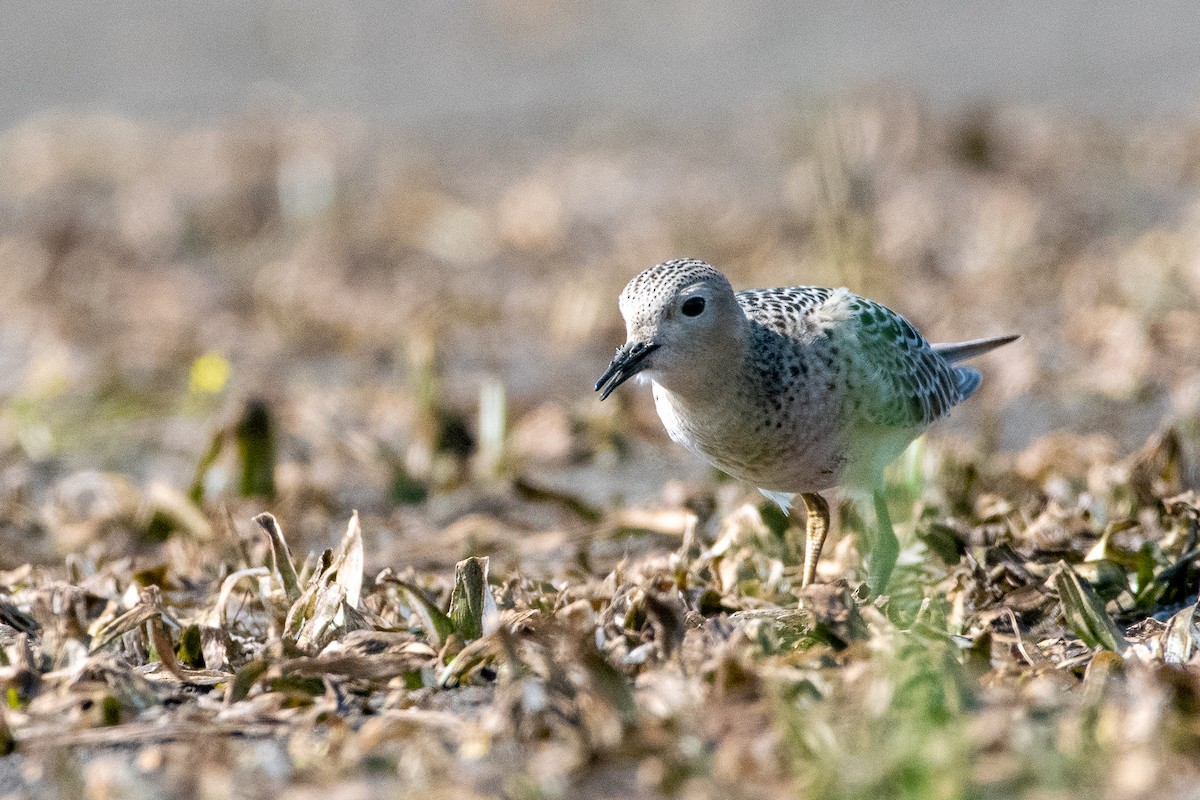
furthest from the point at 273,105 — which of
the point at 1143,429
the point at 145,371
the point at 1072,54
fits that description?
the point at 1143,429

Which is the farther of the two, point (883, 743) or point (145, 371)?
point (145, 371)

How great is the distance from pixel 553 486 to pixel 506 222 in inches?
174

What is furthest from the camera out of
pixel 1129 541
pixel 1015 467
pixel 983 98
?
pixel 983 98

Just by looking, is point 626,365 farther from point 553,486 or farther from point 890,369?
point 553,486

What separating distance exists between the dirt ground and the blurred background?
0.04m

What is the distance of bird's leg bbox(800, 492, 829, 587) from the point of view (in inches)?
185

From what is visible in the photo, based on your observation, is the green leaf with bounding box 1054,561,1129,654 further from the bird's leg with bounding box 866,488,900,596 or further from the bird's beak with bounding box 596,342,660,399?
the bird's beak with bounding box 596,342,660,399

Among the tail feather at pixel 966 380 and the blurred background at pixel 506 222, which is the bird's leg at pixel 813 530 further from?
the blurred background at pixel 506 222

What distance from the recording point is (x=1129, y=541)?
16.0 ft

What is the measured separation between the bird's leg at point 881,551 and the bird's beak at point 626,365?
3.17 ft

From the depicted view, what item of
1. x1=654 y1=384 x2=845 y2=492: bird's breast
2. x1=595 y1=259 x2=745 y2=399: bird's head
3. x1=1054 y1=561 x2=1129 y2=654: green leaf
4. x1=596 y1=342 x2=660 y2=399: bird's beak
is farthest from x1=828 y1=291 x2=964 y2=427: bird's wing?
x1=1054 y1=561 x2=1129 y2=654: green leaf

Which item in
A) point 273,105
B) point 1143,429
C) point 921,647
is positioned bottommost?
point 1143,429

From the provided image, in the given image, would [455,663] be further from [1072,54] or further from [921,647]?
[1072,54]

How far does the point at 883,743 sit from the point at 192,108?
1320cm
